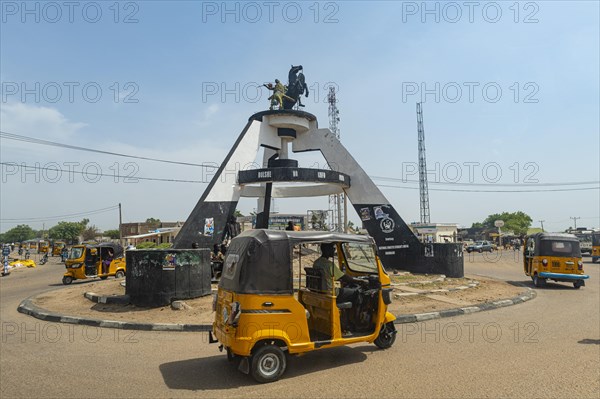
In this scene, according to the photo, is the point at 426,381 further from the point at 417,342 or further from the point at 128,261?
the point at 128,261

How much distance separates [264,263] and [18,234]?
490 feet

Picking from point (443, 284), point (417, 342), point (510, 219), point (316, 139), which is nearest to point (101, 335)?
point (417, 342)

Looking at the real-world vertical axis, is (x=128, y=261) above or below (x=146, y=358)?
above

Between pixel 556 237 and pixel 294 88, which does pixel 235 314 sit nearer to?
pixel 556 237

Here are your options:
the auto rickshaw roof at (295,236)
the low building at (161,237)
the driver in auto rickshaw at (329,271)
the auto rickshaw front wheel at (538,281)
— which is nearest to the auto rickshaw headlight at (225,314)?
the auto rickshaw roof at (295,236)

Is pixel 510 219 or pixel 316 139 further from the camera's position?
pixel 510 219

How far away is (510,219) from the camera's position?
345 ft

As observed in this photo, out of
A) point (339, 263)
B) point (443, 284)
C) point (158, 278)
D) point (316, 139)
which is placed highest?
point (316, 139)

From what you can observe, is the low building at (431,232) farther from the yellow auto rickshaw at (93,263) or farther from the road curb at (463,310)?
the road curb at (463,310)

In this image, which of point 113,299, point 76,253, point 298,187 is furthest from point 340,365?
point 298,187

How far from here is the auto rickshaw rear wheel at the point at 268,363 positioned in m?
5.59

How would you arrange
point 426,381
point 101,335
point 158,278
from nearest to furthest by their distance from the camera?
point 426,381
point 101,335
point 158,278

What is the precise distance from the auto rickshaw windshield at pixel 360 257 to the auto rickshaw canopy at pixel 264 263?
3.74ft

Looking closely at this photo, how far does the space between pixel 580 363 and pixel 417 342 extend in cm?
254
